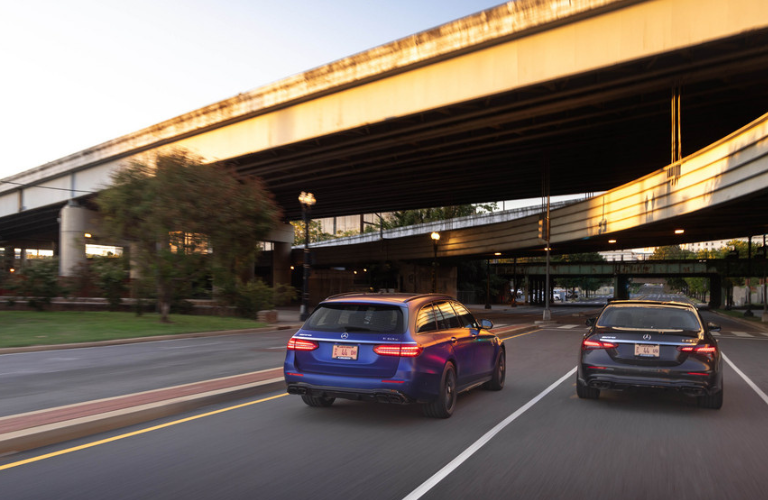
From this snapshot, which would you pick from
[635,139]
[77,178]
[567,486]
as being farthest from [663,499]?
[77,178]

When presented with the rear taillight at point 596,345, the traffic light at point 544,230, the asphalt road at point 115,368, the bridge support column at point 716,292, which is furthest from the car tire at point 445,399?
the bridge support column at point 716,292

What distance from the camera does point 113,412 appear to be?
7.12m

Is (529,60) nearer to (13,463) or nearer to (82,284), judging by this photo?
(13,463)

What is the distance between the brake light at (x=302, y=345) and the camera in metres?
7.42

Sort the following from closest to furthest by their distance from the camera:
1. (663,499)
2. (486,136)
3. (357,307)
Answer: (663,499) → (357,307) → (486,136)

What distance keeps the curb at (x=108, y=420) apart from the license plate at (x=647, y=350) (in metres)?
5.73

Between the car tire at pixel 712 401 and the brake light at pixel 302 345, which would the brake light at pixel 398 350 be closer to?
the brake light at pixel 302 345

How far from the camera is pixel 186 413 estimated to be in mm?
7961

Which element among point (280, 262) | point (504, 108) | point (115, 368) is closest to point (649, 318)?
point (115, 368)

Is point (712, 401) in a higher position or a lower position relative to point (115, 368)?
higher

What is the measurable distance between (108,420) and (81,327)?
15960mm

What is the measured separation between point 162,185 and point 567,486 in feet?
67.0

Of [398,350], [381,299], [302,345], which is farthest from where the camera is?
[381,299]

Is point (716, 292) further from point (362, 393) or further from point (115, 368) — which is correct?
point (362, 393)
